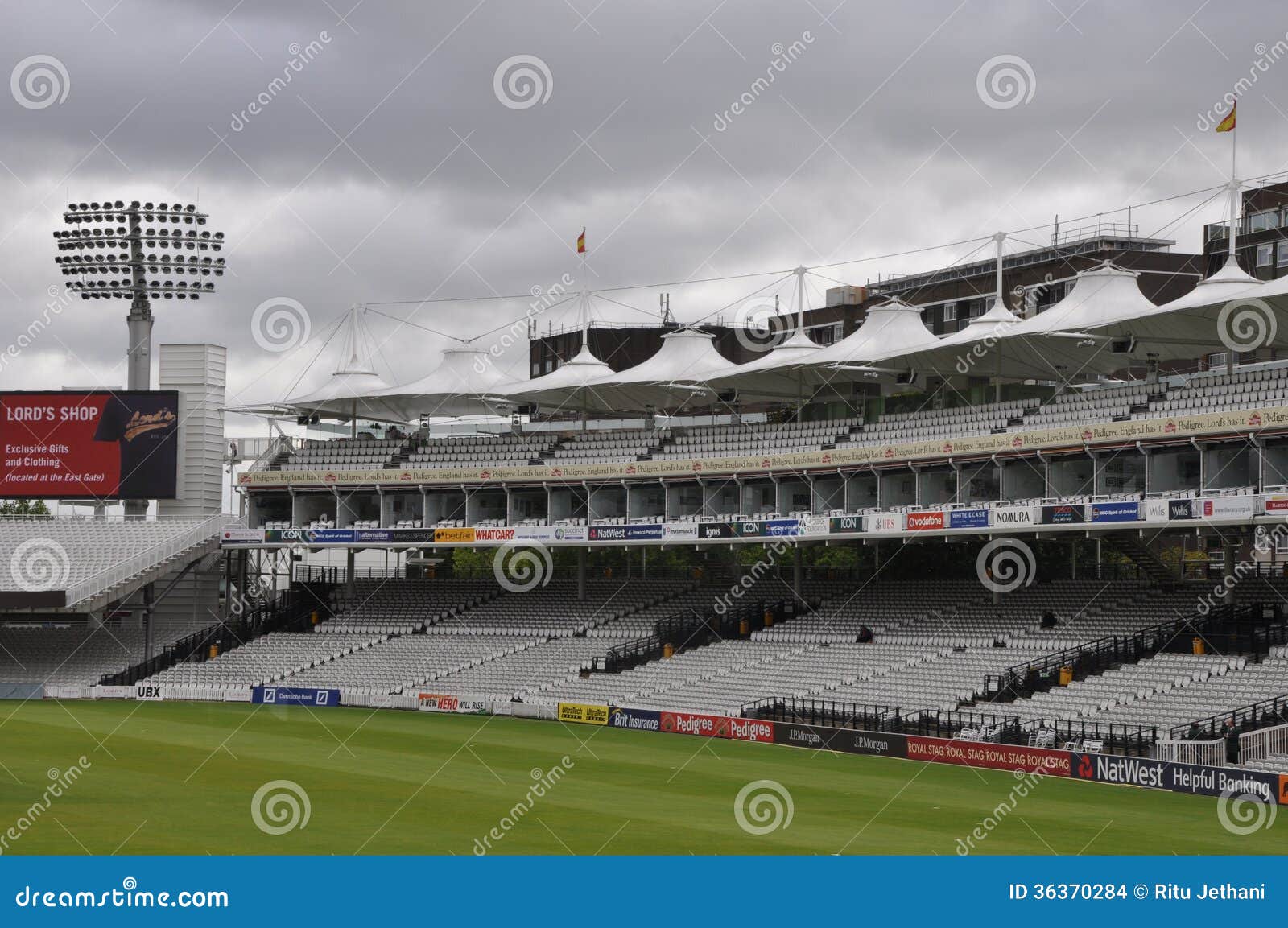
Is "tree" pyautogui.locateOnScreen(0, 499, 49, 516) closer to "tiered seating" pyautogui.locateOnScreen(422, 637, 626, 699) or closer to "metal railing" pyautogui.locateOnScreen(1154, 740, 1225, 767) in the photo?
"tiered seating" pyautogui.locateOnScreen(422, 637, 626, 699)

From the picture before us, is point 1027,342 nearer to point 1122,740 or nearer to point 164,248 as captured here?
point 1122,740

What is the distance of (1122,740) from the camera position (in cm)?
3756

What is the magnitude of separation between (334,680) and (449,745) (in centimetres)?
1780

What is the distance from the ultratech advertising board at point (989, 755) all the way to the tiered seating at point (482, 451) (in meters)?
30.4

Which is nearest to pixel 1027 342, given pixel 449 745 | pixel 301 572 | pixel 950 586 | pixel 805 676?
pixel 950 586

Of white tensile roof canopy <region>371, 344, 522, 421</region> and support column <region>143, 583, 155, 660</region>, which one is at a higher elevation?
white tensile roof canopy <region>371, 344, 522, 421</region>

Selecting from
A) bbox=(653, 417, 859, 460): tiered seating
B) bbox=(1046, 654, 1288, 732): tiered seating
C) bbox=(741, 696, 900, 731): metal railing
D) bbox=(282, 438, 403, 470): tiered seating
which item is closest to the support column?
bbox=(282, 438, 403, 470): tiered seating

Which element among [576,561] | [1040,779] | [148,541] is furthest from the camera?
[576,561]
